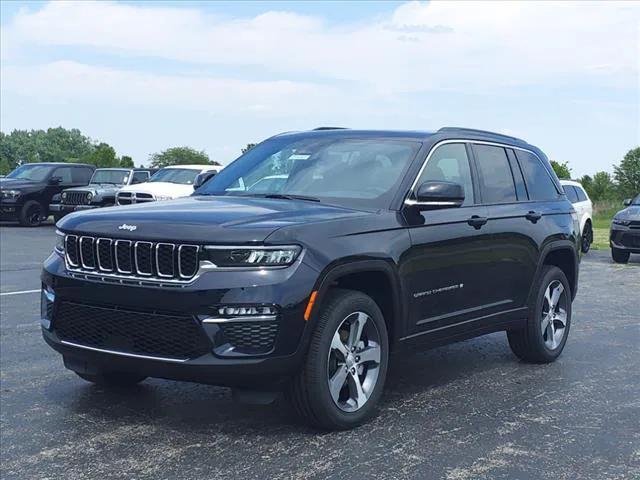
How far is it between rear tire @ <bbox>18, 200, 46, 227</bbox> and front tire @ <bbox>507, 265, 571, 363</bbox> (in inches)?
840

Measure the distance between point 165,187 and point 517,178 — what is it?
49.8ft

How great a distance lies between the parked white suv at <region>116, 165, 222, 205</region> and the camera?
21.0 metres

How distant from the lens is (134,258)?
4852 mm

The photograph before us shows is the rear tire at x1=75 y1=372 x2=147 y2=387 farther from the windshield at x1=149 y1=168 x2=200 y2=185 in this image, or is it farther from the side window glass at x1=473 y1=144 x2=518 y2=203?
the windshield at x1=149 y1=168 x2=200 y2=185

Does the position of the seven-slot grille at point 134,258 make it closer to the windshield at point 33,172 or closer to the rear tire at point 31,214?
the rear tire at point 31,214

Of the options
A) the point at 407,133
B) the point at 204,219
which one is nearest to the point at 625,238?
the point at 407,133

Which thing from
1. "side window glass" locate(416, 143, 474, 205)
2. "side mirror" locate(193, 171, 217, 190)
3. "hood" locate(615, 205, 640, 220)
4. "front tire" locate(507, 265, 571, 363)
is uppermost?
"side window glass" locate(416, 143, 474, 205)

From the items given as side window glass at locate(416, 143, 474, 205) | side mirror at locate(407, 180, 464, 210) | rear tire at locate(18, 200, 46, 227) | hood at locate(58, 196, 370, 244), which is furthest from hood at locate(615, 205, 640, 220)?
rear tire at locate(18, 200, 46, 227)

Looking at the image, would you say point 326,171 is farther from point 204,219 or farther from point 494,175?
point 494,175

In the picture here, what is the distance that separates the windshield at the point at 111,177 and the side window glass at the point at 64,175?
0.78 meters

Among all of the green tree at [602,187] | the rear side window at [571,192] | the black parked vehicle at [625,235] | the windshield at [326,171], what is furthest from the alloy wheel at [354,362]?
the green tree at [602,187]

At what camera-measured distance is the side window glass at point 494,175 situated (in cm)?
672

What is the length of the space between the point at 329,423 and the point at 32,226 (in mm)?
23386

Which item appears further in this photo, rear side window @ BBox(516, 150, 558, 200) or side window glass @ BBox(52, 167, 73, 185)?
side window glass @ BBox(52, 167, 73, 185)
